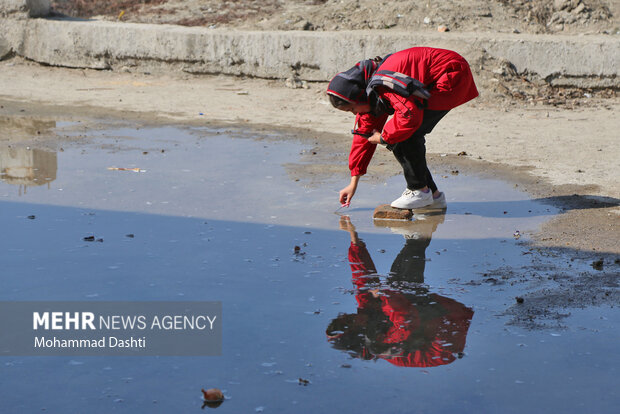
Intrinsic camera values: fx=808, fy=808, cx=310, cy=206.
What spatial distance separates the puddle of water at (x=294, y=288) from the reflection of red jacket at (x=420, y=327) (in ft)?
0.03

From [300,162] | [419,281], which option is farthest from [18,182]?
[419,281]

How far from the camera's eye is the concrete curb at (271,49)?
29.3 feet

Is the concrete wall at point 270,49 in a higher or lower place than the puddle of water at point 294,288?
higher

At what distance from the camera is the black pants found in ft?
15.7

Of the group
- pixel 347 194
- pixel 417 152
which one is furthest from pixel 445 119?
pixel 347 194

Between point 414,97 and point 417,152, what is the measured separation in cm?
41

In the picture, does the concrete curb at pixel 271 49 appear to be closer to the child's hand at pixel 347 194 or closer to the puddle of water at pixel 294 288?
the puddle of water at pixel 294 288

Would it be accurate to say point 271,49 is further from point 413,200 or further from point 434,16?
point 413,200

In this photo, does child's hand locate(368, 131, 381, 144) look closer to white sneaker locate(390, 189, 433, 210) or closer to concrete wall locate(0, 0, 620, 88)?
white sneaker locate(390, 189, 433, 210)

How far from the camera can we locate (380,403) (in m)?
2.51

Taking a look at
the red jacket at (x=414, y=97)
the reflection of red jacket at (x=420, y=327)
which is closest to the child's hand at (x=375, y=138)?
the red jacket at (x=414, y=97)

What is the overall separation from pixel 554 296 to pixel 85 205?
113 inches

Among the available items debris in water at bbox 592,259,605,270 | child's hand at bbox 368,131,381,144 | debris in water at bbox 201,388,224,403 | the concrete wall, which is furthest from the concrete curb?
debris in water at bbox 201,388,224,403

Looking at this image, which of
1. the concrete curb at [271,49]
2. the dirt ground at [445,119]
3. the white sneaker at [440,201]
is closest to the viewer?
the white sneaker at [440,201]
